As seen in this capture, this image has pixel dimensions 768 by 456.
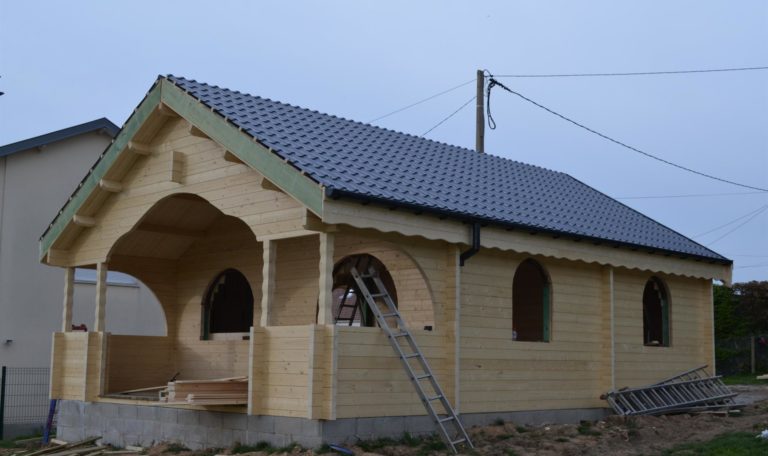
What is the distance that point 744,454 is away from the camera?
13.0m

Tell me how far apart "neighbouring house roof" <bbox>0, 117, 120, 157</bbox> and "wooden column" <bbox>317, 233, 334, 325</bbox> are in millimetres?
12425

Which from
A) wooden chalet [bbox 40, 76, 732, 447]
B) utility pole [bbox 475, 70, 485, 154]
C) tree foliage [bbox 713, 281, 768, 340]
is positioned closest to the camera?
wooden chalet [bbox 40, 76, 732, 447]

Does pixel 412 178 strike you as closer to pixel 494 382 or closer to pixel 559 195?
pixel 494 382

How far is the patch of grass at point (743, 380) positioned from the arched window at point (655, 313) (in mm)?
7488

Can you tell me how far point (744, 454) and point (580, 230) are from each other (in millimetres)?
4753

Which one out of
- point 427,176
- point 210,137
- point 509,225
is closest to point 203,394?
point 210,137

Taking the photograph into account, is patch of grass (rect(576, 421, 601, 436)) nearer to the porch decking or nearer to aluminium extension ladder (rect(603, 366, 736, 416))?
aluminium extension ladder (rect(603, 366, 736, 416))

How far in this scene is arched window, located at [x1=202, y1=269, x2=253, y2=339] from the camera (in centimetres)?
1820

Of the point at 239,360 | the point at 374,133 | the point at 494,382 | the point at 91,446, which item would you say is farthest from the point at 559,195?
the point at 91,446

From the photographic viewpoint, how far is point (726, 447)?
13594 mm

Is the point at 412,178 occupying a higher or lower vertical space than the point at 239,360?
higher

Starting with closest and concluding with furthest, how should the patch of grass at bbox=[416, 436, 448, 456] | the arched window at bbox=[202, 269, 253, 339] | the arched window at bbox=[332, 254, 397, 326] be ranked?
the patch of grass at bbox=[416, 436, 448, 456]
the arched window at bbox=[332, 254, 397, 326]
the arched window at bbox=[202, 269, 253, 339]

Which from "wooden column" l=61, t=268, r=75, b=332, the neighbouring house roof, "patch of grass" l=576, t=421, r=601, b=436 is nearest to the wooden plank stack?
"wooden column" l=61, t=268, r=75, b=332

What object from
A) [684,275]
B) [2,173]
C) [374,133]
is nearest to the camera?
[374,133]
